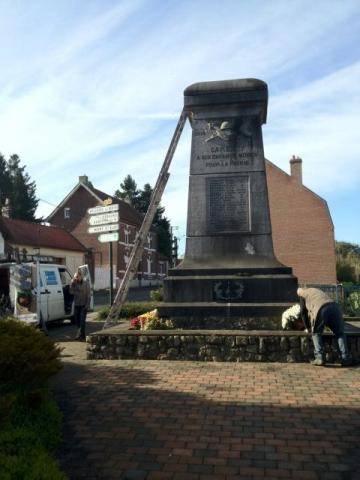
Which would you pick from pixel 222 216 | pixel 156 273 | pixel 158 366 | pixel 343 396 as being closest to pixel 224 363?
pixel 158 366

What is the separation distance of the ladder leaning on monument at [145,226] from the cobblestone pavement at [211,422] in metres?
3.09

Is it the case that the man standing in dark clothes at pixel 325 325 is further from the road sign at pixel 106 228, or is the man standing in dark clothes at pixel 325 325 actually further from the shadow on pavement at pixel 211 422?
the road sign at pixel 106 228

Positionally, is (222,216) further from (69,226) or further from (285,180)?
(69,226)

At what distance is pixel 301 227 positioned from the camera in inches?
1329

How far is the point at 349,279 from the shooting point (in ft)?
124

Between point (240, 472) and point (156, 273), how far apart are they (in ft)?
195

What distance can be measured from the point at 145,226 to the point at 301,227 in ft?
81.7

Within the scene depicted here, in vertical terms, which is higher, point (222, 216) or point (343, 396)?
point (222, 216)

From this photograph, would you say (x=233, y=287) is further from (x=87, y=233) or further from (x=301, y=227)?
(x=87, y=233)

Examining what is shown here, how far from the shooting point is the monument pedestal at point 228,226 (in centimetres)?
904

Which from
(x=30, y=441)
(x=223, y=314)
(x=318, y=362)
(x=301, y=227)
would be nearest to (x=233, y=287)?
(x=223, y=314)

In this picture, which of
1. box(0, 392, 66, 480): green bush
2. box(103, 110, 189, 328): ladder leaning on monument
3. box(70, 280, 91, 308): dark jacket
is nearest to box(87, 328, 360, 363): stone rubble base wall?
box(103, 110, 189, 328): ladder leaning on monument

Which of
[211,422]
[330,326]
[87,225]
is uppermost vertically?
[87,225]

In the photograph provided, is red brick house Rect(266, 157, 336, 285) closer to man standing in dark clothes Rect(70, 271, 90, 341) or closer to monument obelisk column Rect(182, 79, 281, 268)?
man standing in dark clothes Rect(70, 271, 90, 341)
